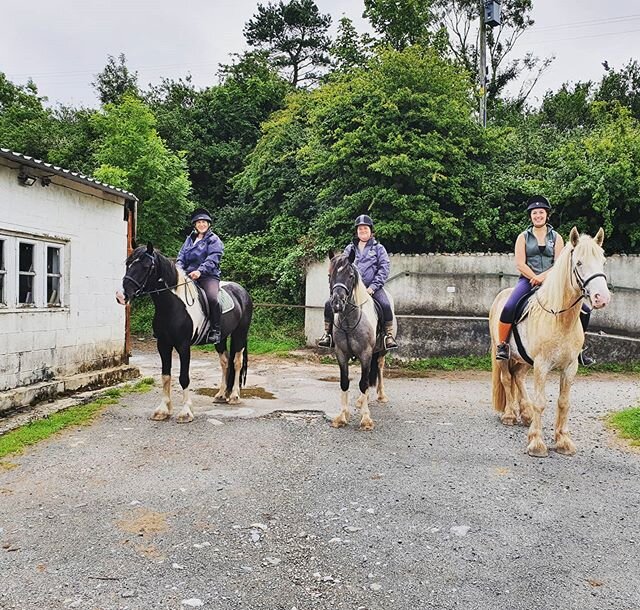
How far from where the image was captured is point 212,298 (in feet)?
26.3

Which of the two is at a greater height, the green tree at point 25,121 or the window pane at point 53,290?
the green tree at point 25,121

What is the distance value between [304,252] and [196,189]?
1102 centimetres

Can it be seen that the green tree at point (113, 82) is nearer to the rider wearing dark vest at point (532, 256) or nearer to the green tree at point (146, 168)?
the green tree at point (146, 168)

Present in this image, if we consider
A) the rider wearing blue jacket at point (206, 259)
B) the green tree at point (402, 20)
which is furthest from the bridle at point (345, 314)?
the green tree at point (402, 20)

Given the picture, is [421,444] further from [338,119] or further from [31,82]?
[31,82]

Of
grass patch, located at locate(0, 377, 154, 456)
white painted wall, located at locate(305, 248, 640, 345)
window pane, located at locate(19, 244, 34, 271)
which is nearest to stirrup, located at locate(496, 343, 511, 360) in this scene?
grass patch, located at locate(0, 377, 154, 456)

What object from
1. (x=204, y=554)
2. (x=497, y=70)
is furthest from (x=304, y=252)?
(x=497, y=70)

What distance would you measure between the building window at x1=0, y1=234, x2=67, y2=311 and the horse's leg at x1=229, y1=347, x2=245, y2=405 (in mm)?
2805

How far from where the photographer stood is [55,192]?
27.7ft

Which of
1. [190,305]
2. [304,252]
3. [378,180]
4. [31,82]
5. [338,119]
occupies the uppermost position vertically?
[31,82]

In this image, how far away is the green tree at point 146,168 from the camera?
17859 millimetres

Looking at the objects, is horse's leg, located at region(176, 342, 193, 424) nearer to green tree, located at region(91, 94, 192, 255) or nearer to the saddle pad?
the saddle pad

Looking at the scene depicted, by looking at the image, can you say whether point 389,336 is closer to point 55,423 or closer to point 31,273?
point 55,423

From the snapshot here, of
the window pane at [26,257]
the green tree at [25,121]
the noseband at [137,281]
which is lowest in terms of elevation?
the noseband at [137,281]
